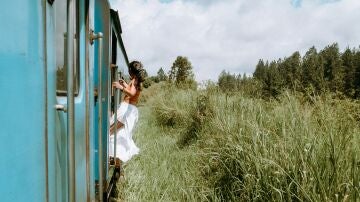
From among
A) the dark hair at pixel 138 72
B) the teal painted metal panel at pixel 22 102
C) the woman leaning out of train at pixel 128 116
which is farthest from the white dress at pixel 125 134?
the teal painted metal panel at pixel 22 102

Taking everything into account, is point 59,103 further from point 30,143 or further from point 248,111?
point 248,111

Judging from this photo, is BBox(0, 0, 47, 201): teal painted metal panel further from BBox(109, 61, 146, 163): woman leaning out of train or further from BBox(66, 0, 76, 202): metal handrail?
BBox(109, 61, 146, 163): woman leaning out of train

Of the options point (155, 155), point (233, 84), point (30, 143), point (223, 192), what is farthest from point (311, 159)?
point (233, 84)

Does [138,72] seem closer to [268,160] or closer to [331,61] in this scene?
[268,160]

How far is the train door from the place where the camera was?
6.52ft

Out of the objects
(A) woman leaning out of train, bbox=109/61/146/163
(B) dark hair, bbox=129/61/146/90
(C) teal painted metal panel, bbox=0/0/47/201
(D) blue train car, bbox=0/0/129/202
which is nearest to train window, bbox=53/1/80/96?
(D) blue train car, bbox=0/0/129/202

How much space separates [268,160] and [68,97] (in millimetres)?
2501

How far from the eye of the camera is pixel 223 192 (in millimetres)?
4965

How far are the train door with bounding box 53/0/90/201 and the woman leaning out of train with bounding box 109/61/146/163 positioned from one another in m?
2.93

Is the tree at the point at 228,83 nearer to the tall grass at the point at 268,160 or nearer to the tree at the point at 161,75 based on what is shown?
the tall grass at the point at 268,160

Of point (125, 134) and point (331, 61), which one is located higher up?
point (331, 61)

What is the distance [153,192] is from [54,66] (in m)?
3.71

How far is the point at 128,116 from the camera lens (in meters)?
5.99

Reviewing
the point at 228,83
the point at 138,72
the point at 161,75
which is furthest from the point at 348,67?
the point at 138,72
